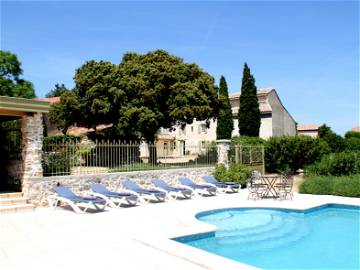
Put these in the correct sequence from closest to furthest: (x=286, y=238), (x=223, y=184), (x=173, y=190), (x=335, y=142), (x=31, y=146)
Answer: (x=286, y=238), (x=31, y=146), (x=173, y=190), (x=223, y=184), (x=335, y=142)

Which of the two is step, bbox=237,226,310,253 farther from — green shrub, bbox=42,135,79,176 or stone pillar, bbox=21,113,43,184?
green shrub, bbox=42,135,79,176

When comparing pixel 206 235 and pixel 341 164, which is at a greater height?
pixel 341 164

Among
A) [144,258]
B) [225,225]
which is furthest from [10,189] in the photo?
[144,258]

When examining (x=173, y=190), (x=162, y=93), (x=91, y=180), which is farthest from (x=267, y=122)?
(x=91, y=180)

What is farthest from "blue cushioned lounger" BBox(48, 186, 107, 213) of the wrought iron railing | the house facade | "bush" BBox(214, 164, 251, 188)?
the house facade

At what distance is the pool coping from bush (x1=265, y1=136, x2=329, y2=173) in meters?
8.40

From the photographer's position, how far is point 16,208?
40.7 feet

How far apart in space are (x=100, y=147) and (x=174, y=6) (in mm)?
6993

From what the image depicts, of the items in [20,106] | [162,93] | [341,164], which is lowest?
[341,164]

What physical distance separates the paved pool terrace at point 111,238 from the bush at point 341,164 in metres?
4.83

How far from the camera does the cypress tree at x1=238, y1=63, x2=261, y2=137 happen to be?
115ft

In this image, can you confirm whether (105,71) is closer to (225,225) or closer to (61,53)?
(61,53)

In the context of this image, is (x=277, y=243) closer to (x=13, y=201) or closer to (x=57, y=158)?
(x=13, y=201)

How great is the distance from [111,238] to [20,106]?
6244mm
